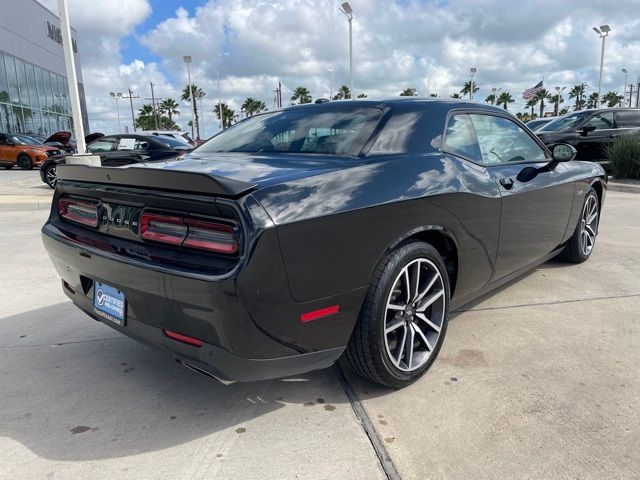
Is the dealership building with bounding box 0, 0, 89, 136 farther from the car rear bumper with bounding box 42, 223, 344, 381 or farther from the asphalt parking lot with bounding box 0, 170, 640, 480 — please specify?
the car rear bumper with bounding box 42, 223, 344, 381

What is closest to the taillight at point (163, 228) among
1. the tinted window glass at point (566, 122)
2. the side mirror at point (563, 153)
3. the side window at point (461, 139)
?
the side window at point (461, 139)

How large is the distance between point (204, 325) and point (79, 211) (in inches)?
48.7

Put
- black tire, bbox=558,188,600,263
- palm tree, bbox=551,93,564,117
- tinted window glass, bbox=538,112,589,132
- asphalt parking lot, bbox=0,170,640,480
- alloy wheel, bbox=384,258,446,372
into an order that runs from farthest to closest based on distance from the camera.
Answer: palm tree, bbox=551,93,564,117 < tinted window glass, bbox=538,112,589,132 < black tire, bbox=558,188,600,263 < alloy wheel, bbox=384,258,446,372 < asphalt parking lot, bbox=0,170,640,480

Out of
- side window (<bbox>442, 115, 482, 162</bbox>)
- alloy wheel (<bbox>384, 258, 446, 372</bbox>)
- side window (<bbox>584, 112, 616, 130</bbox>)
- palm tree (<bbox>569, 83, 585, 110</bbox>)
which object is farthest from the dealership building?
palm tree (<bbox>569, 83, 585, 110</bbox>)

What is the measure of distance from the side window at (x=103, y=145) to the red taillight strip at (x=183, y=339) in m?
10.9

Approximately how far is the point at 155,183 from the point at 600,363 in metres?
2.61

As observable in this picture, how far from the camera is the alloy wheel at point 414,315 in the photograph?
2.52m

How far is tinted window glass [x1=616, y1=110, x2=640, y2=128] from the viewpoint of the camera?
41.3 ft

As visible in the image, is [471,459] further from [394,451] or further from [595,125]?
[595,125]

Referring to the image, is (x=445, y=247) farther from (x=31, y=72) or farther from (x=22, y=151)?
(x=31, y=72)

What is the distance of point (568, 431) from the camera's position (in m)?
2.23

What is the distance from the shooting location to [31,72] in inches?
1221

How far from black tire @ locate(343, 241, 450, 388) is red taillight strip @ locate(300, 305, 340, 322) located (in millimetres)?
199

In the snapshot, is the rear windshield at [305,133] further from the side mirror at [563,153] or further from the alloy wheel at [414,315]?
the side mirror at [563,153]
